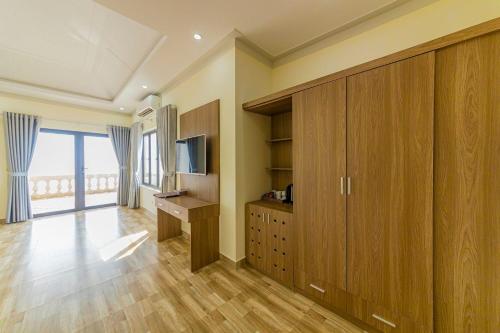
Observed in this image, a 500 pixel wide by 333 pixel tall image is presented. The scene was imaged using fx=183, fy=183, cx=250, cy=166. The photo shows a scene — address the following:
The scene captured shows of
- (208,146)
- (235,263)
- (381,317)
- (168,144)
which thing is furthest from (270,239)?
(168,144)

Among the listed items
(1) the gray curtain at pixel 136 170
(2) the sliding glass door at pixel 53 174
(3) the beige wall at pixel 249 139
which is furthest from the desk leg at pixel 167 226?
(2) the sliding glass door at pixel 53 174

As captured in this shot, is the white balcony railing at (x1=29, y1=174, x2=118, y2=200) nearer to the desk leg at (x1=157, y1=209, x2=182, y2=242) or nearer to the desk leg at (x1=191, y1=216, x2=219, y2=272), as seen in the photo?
the desk leg at (x1=157, y1=209, x2=182, y2=242)

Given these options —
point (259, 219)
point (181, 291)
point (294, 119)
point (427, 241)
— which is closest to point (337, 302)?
point (427, 241)

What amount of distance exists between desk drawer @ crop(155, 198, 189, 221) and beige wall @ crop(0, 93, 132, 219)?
3.89 m

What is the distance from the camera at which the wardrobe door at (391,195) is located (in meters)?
1.19

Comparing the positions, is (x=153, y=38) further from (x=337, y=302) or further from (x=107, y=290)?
(x=337, y=302)

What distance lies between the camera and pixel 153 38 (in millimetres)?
2449

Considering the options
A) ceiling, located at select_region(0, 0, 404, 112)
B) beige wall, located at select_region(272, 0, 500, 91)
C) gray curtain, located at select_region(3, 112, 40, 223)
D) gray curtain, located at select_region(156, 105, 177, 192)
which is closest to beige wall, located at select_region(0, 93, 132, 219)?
gray curtain, located at select_region(3, 112, 40, 223)

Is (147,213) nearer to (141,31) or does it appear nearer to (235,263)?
(235,263)

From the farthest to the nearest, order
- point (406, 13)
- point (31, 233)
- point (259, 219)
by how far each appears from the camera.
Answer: point (31, 233)
point (259, 219)
point (406, 13)

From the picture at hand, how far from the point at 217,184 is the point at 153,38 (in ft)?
6.99

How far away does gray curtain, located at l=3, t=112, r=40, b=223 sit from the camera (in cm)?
388

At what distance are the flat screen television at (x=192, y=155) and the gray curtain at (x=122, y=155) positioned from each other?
3.22 m

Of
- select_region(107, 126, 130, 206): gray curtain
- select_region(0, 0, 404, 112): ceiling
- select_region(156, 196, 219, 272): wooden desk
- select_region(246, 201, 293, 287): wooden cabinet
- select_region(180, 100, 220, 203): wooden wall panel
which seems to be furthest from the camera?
→ select_region(107, 126, 130, 206): gray curtain
